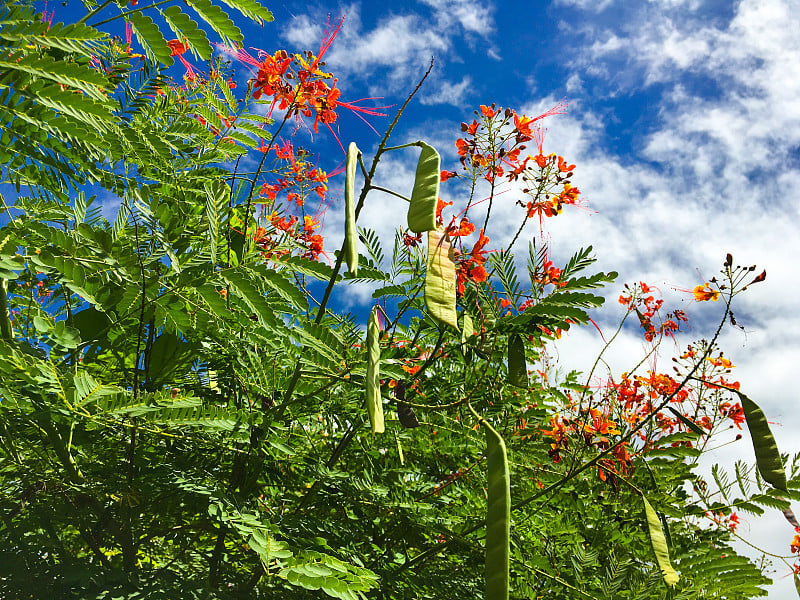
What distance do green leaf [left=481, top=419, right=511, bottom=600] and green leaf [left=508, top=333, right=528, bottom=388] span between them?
21.5 inches

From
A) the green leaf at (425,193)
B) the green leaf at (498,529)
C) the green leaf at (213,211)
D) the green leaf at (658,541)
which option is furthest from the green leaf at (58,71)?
the green leaf at (658,541)

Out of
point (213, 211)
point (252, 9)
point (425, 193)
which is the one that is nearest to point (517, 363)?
point (425, 193)

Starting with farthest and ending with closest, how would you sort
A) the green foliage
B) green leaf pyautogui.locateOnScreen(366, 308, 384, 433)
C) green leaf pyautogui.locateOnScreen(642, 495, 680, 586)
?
green leaf pyautogui.locateOnScreen(642, 495, 680, 586), the green foliage, green leaf pyautogui.locateOnScreen(366, 308, 384, 433)

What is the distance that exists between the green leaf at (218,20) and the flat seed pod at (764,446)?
1.71 m

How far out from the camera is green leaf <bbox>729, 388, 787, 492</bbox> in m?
1.60

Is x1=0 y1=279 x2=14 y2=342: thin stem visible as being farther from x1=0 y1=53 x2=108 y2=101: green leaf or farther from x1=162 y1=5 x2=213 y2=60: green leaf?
x1=162 y1=5 x2=213 y2=60: green leaf

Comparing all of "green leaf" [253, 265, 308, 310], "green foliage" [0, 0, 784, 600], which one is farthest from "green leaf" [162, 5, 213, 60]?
"green leaf" [253, 265, 308, 310]

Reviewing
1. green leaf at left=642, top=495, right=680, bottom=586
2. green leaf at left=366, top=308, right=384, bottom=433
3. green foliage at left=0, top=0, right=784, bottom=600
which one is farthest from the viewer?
green leaf at left=642, top=495, right=680, bottom=586

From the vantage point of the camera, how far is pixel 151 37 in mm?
1270

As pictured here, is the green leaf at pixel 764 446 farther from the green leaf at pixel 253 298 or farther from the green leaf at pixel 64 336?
the green leaf at pixel 64 336

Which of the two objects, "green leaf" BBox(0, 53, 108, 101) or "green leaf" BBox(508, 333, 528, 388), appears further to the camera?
"green leaf" BBox(508, 333, 528, 388)

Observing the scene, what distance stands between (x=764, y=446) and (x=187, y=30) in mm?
1930

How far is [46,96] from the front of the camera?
1.04 metres

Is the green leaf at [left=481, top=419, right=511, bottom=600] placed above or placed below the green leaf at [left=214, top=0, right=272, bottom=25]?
below
